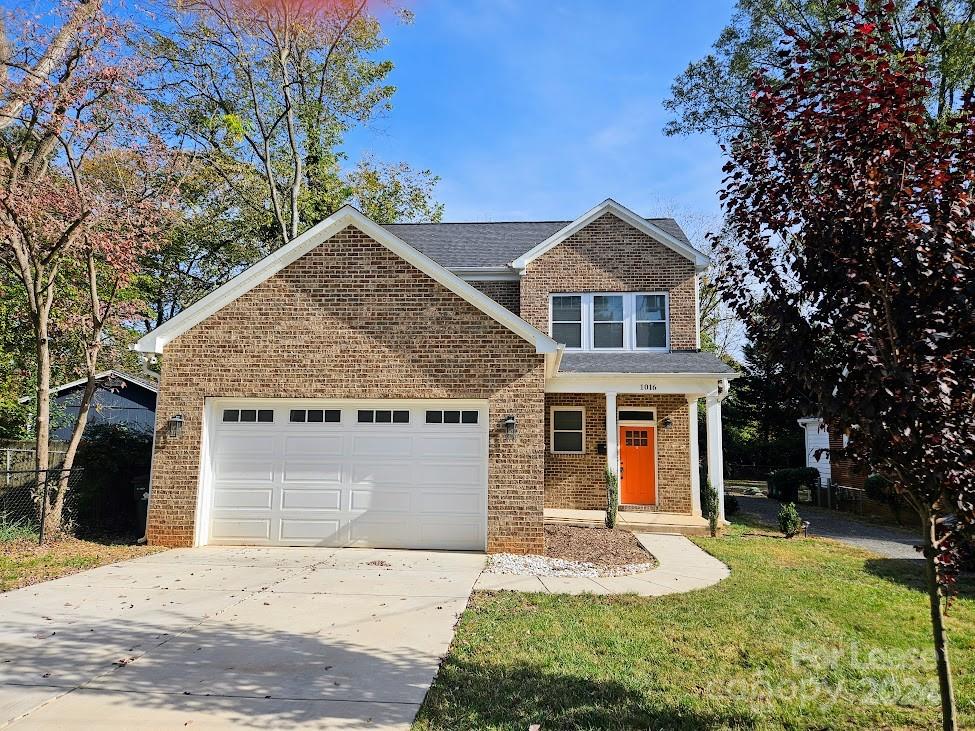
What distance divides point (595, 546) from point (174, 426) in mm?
7326

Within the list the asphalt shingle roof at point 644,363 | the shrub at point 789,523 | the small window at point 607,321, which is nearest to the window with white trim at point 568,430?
the asphalt shingle roof at point 644,363

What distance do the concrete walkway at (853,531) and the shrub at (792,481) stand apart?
859mm

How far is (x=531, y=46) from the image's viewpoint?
11.8 m

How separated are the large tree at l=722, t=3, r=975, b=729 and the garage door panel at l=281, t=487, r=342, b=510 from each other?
8.01m

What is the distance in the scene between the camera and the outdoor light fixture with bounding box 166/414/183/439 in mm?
10328

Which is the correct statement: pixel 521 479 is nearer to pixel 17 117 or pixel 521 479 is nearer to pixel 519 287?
pixel 519 287

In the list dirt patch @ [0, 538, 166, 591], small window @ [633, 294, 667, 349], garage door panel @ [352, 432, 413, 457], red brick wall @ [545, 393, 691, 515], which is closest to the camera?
dirt patch @ [0, 538, 166, 591]

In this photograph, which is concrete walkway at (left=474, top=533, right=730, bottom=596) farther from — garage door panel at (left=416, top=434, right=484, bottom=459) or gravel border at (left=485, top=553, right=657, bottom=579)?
garage door panel at (left=416, top=434, right=484, bottom=459)

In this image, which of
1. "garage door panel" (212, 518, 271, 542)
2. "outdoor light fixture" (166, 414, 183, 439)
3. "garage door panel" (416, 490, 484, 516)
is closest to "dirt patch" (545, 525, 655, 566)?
"garage door panel" (416, 490, 484, 516)

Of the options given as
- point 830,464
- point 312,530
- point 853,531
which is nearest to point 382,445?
point 312,530

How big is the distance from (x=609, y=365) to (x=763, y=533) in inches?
193

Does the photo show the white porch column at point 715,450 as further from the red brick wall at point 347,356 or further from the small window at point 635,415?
the red brick wall at point 347,356

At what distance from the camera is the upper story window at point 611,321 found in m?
16.1

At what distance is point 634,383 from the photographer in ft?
47.5
